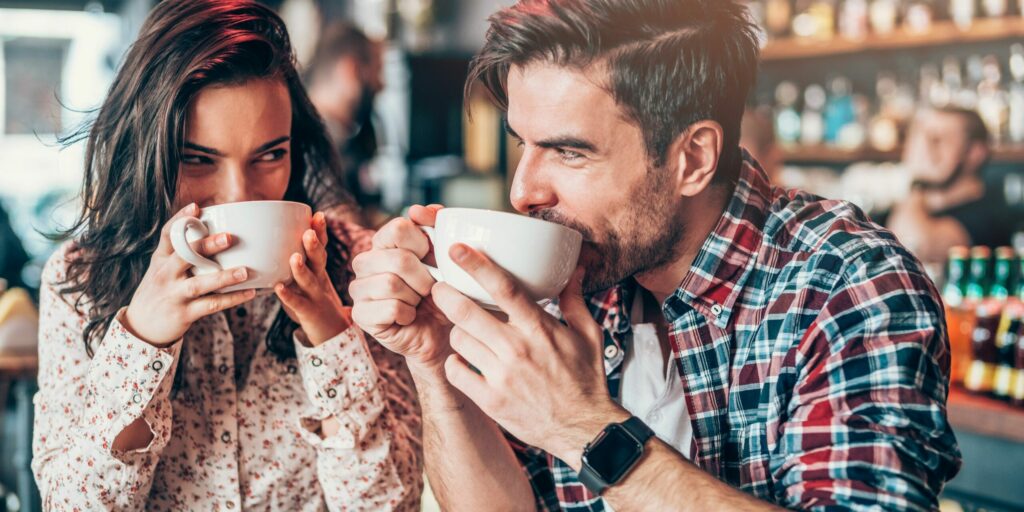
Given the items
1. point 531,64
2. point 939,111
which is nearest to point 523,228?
point 531,64

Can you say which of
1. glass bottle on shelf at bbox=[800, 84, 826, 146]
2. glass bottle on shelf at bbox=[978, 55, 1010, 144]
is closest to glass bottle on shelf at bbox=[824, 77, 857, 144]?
glass bottle on shelf at bbox=[800, 84, 826, 146]

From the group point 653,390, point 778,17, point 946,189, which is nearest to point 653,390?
point 653,390

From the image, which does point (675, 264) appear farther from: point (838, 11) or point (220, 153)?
point (838, 11)

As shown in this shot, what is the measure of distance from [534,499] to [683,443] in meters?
0.24

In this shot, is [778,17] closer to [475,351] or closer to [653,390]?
[653,390]

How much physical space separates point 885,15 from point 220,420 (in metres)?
4.18

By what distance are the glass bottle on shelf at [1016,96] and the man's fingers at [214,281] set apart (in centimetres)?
412

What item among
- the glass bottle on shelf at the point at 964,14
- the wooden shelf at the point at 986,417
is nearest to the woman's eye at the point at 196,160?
the wooden shelf at the point at 986,417

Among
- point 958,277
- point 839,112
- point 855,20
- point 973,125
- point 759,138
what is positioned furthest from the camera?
point 839,112

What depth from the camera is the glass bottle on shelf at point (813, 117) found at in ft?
16.2

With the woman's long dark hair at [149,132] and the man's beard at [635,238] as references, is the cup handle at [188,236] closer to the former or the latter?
the woman's long dark hair at [149,132]

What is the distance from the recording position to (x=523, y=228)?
0.96 meters

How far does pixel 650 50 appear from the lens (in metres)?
1.26

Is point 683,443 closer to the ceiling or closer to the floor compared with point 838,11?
closer to the floor
